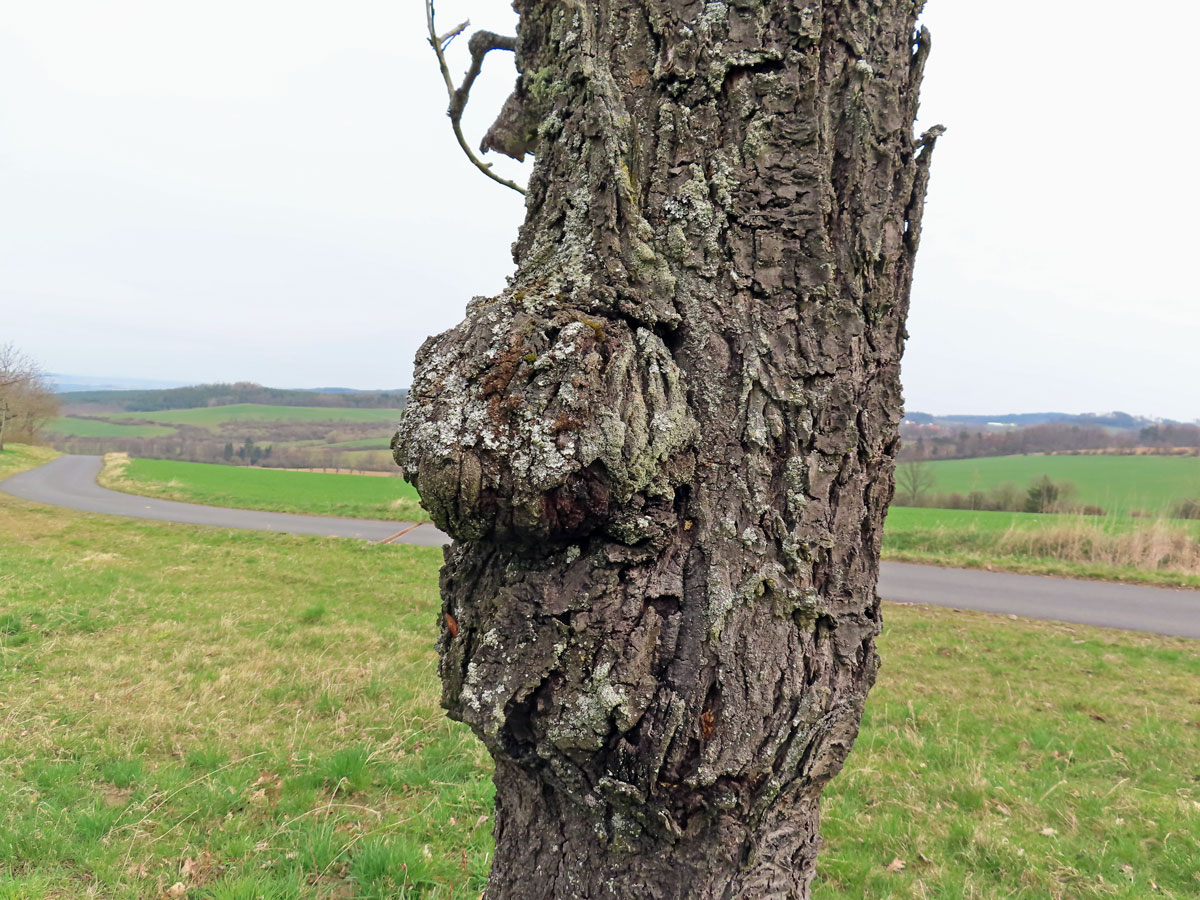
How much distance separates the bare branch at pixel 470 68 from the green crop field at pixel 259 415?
8553 cm

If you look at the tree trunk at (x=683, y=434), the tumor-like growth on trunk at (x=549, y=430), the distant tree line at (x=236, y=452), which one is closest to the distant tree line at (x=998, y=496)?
the tree trunk at (x=683, y=434)

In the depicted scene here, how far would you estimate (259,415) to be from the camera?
299ft

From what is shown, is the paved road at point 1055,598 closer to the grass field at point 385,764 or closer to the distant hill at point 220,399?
the grass field at point 385,764

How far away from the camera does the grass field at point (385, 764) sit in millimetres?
3145

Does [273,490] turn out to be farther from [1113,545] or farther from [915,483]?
[1113,545]

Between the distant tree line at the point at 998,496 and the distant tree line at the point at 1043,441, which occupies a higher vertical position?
the distant tree line at the point at 1043,441

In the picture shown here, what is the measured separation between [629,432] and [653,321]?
0.26 metres

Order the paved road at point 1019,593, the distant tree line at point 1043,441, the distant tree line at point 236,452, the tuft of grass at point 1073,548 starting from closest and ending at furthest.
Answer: the paved road at point 1019,593, the tuft of grass at point 1073,548, the distant tree line at point 1043,441, the distant tree line at point 236,452

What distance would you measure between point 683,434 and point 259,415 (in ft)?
334

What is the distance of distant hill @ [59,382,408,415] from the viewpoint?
9444 cm

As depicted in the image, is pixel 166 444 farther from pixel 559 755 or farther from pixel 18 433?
pixel 559 755

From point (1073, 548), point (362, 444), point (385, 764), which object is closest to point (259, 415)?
point (362, 444)

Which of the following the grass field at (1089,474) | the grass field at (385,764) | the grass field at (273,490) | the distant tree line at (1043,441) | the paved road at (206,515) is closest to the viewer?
the grass field at (385,764)

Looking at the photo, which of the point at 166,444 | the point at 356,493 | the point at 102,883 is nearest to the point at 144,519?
the point at 356,493
